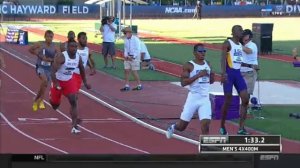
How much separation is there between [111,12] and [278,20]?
146 centimetres

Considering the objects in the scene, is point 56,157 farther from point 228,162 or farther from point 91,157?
point 228,162

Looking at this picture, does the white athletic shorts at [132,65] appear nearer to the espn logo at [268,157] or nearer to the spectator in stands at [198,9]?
the spectator in stands at [198,9]

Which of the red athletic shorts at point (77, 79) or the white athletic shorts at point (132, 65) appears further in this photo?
the white athletic shorts at point (132, 65)

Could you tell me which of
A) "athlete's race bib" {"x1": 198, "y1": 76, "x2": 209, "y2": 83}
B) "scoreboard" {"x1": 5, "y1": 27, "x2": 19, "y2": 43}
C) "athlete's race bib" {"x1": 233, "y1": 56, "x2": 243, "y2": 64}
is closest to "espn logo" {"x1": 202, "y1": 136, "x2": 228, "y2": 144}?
"scoreboard" {"x1": 5, "y1": 27, "x2": 19, "y2": 43}

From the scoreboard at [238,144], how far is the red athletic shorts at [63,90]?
10.3 feet

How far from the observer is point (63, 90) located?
618 centimetres

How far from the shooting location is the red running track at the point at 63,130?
4504 millimetres

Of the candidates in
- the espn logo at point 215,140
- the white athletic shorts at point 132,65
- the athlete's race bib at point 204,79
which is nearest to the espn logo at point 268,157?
the espn logo at point 215,140

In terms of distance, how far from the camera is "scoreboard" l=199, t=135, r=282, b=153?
2889 millimetres

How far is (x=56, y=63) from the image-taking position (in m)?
6.44

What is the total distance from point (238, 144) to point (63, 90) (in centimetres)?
349

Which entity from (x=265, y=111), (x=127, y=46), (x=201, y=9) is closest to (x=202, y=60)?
(x=201, y=9)

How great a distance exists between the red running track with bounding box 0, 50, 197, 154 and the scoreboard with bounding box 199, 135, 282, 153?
42.7 inches

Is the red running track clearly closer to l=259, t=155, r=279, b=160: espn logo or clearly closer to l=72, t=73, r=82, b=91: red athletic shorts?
l=72, t=73, r=82, b=91: red athletic shorts
